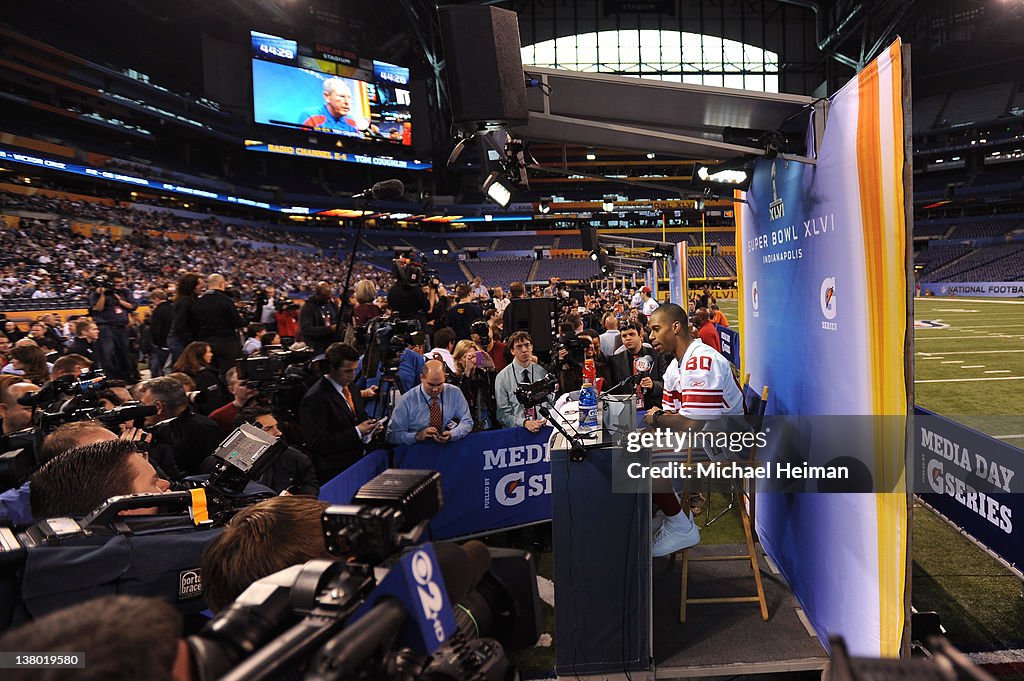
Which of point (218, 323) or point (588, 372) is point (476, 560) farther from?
point (218, 323)

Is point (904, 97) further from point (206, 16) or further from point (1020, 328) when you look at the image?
point (206, 16)

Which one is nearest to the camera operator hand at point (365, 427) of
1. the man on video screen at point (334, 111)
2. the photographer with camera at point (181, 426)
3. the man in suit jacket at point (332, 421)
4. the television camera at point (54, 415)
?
the man in suit jacket at point (332, 421)

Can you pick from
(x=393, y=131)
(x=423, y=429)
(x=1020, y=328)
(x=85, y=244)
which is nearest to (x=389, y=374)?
(x=423, y=429)

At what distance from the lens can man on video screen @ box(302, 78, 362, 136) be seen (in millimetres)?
37656

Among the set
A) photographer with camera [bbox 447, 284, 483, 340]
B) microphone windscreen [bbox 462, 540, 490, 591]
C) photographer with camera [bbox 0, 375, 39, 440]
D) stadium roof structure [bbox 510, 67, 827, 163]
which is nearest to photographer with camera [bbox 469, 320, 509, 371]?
photographer with camera [bbox 447, 284, 483, 340]

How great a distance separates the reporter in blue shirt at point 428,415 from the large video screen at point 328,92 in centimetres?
3639

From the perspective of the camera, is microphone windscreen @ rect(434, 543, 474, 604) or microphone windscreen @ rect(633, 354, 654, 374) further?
microphone windscreen @ rect(633, 354, 654, 374)

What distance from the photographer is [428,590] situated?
991 mm

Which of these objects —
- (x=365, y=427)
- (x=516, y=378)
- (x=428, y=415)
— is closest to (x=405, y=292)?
(x=516, y=378)

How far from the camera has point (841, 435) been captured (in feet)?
11.0

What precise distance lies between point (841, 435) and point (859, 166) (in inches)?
56.4

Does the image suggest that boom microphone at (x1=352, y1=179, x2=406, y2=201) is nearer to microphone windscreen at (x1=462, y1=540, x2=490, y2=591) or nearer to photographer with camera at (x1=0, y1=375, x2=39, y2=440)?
photographer with camera at (x1=0, y1=375, x2=39, y2=440)

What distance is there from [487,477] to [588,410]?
1276 millimetres

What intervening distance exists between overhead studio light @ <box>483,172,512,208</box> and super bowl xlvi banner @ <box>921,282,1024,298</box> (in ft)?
131
